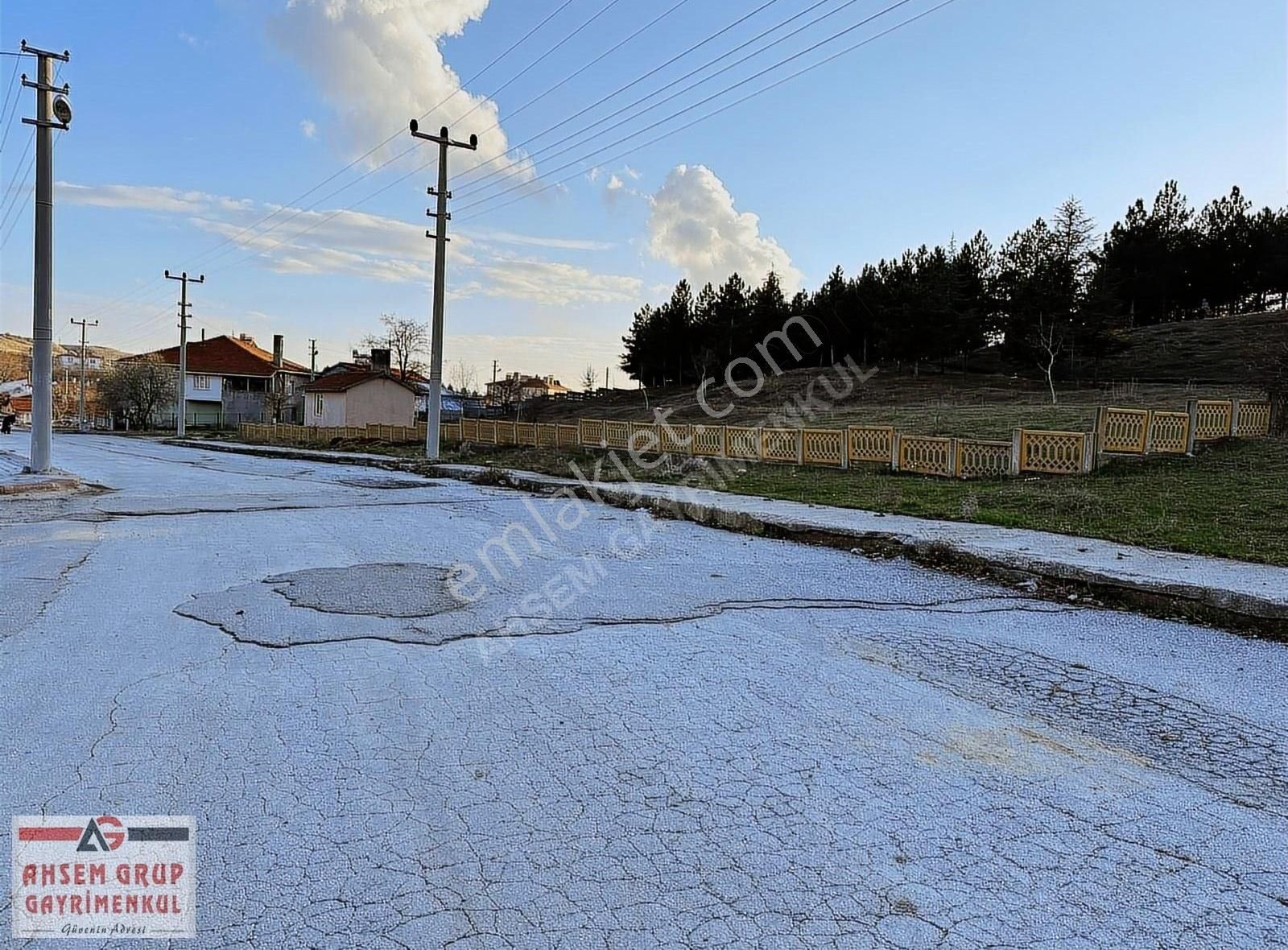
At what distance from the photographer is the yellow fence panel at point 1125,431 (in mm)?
15547

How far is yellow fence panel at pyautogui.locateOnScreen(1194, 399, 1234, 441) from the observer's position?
52.2 ft

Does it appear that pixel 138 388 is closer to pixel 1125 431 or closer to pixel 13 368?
pixel 1125 431

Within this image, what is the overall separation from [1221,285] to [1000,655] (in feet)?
253

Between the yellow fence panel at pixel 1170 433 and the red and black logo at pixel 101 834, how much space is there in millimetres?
16909

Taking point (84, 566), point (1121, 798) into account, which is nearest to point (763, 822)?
point (1121, 798)

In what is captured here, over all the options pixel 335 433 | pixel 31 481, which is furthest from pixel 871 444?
pixel 335 433

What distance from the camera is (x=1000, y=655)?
5.28 m

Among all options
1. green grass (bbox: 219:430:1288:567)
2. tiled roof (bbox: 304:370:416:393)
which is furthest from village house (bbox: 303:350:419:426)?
green grass (bbox: 219:430:1288:567)

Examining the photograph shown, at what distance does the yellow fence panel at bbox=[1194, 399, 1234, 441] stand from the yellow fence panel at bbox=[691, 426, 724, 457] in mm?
10636

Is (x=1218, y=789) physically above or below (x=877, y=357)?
below

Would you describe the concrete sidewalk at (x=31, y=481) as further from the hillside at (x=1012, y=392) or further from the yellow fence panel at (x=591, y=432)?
the hillside at (x=1012, y=392)

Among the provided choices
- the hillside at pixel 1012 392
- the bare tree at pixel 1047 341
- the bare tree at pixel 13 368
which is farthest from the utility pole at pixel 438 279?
the bare tree at pixel 13 368

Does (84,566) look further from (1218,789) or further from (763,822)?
(1218,789)

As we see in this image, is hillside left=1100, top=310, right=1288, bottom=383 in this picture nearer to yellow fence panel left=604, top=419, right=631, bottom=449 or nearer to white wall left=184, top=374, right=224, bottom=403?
yellow fence panel left=604, top=419, right=631, bottom=449
